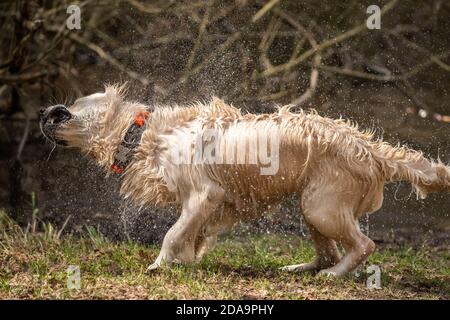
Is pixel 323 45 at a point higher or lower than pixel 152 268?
higher

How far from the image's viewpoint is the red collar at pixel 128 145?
707cm

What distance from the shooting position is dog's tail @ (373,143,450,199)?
6.77 meters

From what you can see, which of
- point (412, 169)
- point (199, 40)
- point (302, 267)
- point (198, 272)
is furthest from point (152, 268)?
point (199, 40)

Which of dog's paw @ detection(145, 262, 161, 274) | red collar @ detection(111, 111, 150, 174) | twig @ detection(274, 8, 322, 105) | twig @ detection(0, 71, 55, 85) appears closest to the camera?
dog's paw @ detection(145, 262, 161, 274)

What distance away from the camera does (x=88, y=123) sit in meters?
7.14

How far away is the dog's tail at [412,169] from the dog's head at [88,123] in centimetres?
200

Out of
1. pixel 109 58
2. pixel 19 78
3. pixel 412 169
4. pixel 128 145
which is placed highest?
pixel 109 58

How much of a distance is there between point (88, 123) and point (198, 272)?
151 cm

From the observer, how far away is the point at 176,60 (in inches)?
414

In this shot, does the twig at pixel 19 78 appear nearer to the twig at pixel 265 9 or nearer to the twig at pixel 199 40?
the twig at pixel 199 40

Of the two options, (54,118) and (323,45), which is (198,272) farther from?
(323,45)

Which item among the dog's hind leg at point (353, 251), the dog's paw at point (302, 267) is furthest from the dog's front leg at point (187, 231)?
the dog's hind leg at point (353, 251)

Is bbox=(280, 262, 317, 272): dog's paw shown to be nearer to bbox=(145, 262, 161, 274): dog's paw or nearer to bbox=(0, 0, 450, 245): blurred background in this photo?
bbox=(145, 262, 161, 274): dog's paw

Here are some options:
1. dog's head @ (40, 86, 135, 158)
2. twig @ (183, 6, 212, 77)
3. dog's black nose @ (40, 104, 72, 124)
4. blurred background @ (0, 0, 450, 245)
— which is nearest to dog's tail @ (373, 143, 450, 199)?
dog's head @ (40, 86, 135, 158)
